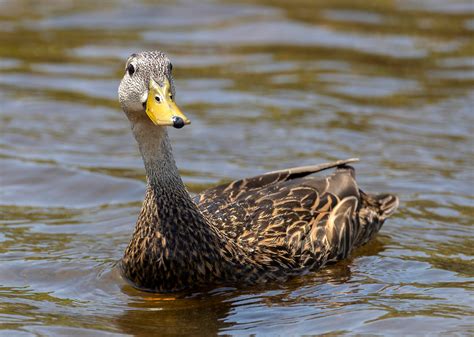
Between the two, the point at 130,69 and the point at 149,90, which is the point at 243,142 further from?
the point at 149,90

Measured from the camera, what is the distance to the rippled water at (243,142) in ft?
28.4

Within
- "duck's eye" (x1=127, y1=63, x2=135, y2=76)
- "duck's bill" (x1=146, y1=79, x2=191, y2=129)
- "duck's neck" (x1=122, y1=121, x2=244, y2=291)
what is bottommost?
"duck's neck" (x1=122, y1=121, x2=244, y2=291)

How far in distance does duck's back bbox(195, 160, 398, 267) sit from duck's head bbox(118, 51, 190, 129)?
1321mm

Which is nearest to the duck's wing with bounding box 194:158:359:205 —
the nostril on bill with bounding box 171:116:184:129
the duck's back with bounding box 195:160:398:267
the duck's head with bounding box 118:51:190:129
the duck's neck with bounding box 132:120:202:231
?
the duck's back with bounding box 195:160:398:267

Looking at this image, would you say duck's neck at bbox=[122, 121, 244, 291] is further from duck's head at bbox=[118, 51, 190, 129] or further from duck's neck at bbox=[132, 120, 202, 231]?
duck's head at bbox=[118, 51, 190, 129]

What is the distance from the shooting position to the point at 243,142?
1390cm

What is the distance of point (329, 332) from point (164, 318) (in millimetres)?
1301

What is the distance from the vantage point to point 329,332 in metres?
8.06

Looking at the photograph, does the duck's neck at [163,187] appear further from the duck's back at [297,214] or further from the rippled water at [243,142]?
the rippled water at [243,142]

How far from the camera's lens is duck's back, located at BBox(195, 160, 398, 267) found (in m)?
9.46

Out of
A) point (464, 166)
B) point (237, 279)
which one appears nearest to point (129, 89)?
point (237, 279)

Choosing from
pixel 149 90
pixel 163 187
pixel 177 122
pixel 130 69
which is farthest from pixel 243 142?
pixel 177 122

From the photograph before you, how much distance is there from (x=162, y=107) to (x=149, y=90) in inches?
10.5

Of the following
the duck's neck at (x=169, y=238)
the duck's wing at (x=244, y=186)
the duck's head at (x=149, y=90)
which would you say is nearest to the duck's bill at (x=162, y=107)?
the duck's head at (x=149, y=90)
